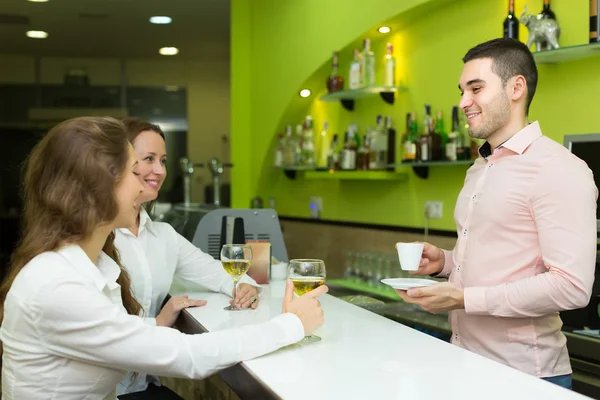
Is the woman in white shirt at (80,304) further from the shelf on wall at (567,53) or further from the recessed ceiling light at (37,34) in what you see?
the recessed ceiling light at (37,34)

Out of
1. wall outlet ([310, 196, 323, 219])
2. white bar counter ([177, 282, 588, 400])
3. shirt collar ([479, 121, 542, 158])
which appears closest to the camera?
white bar counter ([177, 282, 588, 400])

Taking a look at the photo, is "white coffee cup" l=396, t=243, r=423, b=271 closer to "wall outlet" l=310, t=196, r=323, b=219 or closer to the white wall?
"wall outlet" l=310, t=196, r=323, b=219

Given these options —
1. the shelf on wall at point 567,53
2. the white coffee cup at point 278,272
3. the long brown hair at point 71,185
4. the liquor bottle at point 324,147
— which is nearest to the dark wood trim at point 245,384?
the long brown hair at point 71,185

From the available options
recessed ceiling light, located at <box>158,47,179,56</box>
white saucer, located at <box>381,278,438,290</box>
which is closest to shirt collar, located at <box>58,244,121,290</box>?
white saucer, located at <box>381,278,438,290</box>

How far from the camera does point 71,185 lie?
1.57 m

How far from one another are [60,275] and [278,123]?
4.56 meters

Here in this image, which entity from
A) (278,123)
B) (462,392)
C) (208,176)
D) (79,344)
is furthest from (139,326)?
(208,176)

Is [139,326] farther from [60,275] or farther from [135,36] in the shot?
[135,36]

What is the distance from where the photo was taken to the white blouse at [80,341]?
1473 millimetres

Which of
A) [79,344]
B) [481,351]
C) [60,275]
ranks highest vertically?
[60,275]

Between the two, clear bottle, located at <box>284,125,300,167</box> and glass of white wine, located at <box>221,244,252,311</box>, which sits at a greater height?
clear bottle, located at <box>284,125,300,167</box>

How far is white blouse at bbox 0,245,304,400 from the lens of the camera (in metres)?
1.47

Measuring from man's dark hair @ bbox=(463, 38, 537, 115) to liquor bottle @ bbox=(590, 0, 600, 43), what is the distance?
1079 millimetres

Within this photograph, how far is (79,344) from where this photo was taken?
1.49 meters
